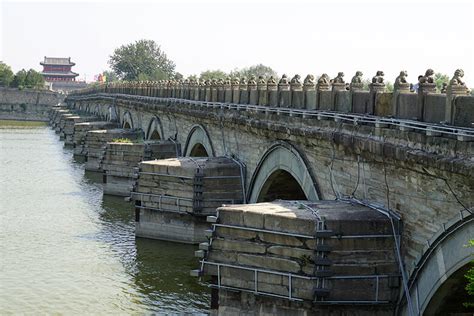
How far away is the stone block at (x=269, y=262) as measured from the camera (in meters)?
15.6

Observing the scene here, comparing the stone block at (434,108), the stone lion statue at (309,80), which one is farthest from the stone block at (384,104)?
the stone lion statue at (309,80)

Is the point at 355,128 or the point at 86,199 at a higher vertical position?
the point at 355,128

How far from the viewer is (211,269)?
55.7ft

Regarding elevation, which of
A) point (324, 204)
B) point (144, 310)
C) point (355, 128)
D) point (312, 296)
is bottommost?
point (144, 310)

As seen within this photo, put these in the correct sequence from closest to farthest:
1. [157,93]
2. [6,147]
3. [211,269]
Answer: [211,269], [157,93], [6,147]

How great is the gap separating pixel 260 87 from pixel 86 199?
55.6 ft

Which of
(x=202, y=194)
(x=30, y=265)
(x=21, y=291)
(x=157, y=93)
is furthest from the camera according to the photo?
(x=157, y=93)

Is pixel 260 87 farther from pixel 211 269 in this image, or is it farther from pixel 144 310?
pixel 211 269

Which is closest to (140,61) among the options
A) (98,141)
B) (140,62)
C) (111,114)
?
(140,62)

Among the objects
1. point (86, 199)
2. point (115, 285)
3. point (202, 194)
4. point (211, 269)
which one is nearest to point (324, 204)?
point (211, 269)

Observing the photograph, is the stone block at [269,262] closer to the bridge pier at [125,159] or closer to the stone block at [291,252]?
the stone block at [291,252]

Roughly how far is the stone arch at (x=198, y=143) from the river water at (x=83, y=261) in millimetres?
4170

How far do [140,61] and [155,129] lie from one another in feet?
323

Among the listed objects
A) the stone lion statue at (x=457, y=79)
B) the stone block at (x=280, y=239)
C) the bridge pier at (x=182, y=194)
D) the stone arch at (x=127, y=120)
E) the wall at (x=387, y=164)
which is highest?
the stone lion statue at (x=457, y=79)
